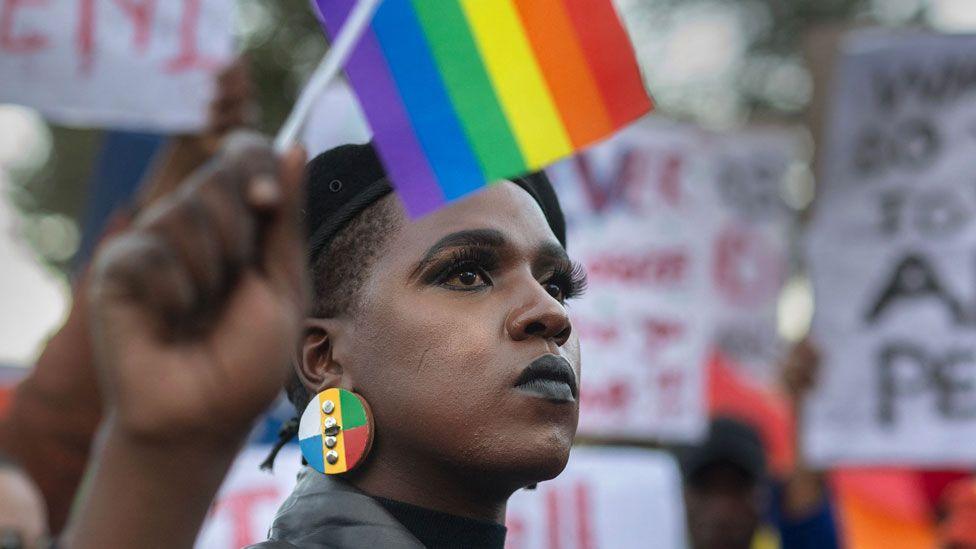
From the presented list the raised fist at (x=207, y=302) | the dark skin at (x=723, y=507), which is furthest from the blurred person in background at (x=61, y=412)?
the dark skin at (x=723, y=507)

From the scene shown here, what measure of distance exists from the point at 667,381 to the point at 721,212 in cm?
Answer: 129

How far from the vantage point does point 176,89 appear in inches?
179

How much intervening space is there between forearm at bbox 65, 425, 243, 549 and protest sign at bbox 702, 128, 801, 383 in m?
6.49

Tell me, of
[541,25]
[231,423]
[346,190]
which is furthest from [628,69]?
[231,423]

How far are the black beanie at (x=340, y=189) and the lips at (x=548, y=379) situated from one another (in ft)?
1.25

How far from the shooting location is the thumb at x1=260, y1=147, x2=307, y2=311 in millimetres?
1180

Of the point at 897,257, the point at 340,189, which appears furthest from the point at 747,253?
the point at 340,189

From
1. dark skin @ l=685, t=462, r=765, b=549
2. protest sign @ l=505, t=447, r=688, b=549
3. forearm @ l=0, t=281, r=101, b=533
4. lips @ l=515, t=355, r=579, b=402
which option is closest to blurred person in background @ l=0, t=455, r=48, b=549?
forearm @ l=0, t=281, r=101, b=533

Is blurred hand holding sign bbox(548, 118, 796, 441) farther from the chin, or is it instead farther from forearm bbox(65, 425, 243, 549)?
forearm bbox(65, 425, 243, 549)

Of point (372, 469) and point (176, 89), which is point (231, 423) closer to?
point (372, 469)

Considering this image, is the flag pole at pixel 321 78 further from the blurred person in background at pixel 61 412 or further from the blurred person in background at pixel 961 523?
the blurred person in background at pixel 961 523

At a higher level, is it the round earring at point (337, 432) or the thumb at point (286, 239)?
the thumb at point (286, 239)

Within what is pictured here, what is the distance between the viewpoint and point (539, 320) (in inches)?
80.5

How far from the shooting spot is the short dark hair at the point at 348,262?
7.19 ft
